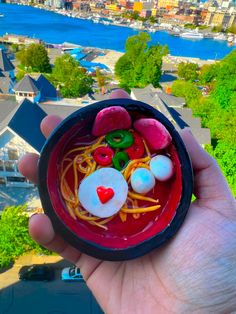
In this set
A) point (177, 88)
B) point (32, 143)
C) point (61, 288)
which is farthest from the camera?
point (177, 88)

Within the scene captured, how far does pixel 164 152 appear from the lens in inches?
172

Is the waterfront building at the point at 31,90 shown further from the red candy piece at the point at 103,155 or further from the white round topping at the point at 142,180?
the white round topping at the point at 142,180

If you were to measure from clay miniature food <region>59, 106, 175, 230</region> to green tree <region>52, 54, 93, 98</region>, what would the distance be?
3070cm

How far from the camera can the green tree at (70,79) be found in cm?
3388

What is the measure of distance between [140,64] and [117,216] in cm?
3994

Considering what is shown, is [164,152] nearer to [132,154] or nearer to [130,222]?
[132,154]

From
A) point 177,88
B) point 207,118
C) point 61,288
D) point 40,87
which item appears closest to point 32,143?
point 61,288

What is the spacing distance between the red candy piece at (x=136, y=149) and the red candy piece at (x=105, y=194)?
0.61 metres

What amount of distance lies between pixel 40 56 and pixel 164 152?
44.4 metres

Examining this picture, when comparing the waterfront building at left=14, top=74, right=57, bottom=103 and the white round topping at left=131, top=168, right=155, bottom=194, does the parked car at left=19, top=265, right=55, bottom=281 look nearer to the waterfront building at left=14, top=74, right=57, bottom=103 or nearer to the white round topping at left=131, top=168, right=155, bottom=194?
the white round topping at left=131, top=168, right=155, bottom=194

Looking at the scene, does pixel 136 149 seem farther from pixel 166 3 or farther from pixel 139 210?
pixel 166 3

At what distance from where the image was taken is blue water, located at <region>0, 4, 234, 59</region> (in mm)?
81688

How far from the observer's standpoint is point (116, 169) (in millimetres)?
4301

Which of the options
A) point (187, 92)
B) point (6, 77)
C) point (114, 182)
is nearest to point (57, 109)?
point (6, 77)
